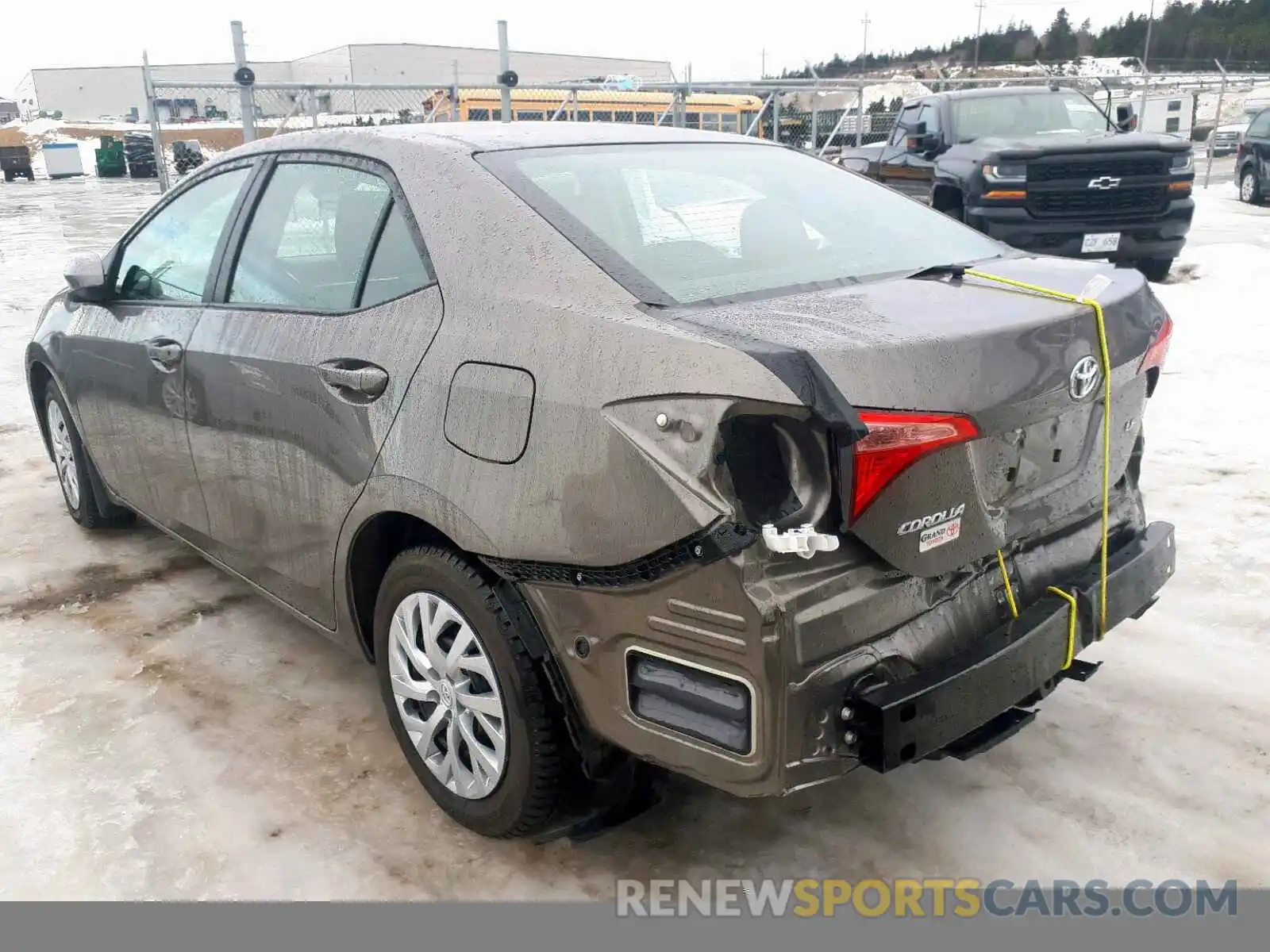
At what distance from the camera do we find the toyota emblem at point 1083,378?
2234mm

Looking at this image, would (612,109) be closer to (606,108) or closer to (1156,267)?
(606,108)

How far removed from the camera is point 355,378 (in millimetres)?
2658

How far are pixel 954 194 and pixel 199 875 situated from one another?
353 inches

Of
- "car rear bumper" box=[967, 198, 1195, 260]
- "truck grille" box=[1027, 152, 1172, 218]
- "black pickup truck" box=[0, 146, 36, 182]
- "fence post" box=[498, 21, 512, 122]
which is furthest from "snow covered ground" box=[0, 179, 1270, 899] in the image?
"black pickup truck" box=[0, 146, 36, 182]

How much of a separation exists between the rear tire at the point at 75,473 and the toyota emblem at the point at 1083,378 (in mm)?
3966

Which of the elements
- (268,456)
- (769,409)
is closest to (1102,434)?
(769,409)

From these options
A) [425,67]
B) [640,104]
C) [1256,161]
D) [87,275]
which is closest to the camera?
[87,275]

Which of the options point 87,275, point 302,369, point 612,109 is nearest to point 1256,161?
point 612,109

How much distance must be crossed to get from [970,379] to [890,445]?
0.78 ft

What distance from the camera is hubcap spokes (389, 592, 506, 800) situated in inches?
97.0

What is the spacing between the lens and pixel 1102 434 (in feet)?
8.13

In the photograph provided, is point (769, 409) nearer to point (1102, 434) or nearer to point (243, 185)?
point (1102, 434)

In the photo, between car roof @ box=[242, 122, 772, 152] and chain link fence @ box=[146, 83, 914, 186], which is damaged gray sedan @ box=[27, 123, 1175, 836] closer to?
car roof @ box=[242, 122, 772, 152]

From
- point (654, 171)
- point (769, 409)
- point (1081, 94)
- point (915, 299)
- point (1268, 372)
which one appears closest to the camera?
point (769, 409)
